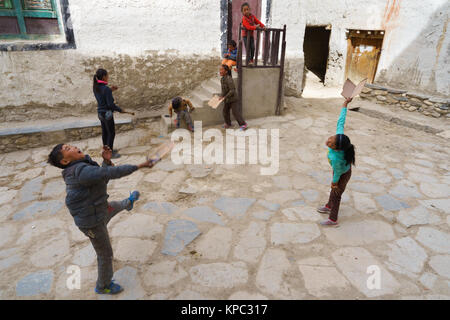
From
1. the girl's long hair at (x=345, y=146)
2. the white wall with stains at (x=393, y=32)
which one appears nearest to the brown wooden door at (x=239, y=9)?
the white wall with stains at (x=393, y=32)

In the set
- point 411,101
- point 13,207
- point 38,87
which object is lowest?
point 13,207

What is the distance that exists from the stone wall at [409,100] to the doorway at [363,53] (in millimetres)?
650

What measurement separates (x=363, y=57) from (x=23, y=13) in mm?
9450

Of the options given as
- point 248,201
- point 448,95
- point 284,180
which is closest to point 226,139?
point 284,180

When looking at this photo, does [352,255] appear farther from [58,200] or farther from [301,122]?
[301,122]

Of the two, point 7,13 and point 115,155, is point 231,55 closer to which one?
point 115,155

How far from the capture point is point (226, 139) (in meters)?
6.33

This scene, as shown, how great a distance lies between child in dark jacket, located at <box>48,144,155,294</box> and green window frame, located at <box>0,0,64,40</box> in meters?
5.34

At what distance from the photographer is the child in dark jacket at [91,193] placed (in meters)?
2.26

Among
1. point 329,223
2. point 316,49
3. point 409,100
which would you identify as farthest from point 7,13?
point 316,49

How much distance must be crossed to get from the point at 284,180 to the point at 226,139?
6.63ft

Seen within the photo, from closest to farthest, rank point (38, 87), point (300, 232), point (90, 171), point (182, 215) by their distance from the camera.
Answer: point (90, 171)
point (300, 232)
point (182, 215)
point (38, 87)

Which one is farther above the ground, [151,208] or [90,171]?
[90,171]

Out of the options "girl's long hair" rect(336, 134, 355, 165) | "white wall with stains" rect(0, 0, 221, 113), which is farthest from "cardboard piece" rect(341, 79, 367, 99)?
"white wall with stains" rect(0, 0, 221, 113)
